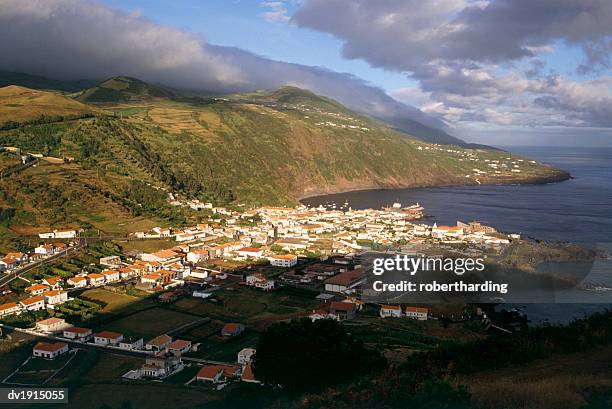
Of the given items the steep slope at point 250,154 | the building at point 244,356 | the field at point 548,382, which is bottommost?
the building at point 244,356

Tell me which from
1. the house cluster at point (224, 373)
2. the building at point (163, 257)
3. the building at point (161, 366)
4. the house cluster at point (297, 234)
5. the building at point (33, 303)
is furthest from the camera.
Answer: the house cluster at point (297, 234)

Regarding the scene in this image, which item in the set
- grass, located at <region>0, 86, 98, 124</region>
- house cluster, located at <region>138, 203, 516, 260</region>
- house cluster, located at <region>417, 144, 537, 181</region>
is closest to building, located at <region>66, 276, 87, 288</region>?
house cluster, located at <region>138, 203, 516, 260</region>

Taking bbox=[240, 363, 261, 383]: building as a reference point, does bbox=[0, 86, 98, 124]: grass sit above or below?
above

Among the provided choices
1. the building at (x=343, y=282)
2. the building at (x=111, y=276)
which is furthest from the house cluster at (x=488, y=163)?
the building at (x=111, y=276)

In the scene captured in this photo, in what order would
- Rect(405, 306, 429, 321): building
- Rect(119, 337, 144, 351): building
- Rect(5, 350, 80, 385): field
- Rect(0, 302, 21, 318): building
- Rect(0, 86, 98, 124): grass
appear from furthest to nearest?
Rect(0, 86, 98, 124): grass, Rect(0, 302, 21, 318): building, Rect(405, 306, 429, 321): building, Rect(119, 337, 144, 351): building, Rect(5, 350, 80, 385): field

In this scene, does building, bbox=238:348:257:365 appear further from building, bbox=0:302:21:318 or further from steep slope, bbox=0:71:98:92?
steep slope, bbox=0:71:98:92

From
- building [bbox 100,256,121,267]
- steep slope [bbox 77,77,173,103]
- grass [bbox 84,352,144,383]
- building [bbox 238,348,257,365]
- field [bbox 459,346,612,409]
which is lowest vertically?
grass [bbox 84,352,144,383]

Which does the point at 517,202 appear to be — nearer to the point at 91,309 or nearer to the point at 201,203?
the point at 201,203

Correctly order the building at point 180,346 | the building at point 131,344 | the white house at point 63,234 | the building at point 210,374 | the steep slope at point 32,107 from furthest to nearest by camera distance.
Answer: the steep slope at point 32,107, the white house at point 63,234, the building at point 131,344, the building at point 180,346, the building at point 210,374

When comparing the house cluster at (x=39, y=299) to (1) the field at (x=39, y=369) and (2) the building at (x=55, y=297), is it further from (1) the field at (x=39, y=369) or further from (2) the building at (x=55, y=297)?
(1) the field at (x=39, y=369)
